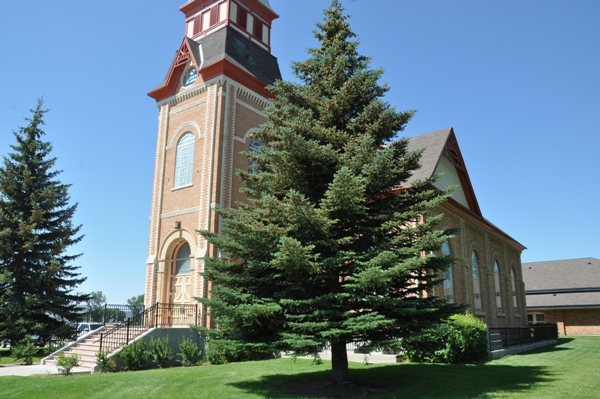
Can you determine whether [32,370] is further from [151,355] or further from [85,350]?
[151,355]

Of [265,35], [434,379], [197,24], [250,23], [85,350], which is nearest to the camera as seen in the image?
[434,379]

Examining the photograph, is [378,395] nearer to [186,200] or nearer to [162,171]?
[186,200]

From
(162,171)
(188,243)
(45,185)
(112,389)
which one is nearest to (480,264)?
(188,243)

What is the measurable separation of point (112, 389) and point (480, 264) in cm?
2047

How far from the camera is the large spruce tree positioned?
968 centimetres

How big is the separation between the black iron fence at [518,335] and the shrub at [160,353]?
492 inches

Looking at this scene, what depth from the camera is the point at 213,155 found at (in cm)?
2081

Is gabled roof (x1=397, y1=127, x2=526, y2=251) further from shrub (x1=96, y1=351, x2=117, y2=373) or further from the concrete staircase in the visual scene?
the concrete staircase

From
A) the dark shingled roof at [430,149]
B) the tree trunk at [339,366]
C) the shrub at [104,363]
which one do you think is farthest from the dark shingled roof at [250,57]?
the tree trunk at [339,366]

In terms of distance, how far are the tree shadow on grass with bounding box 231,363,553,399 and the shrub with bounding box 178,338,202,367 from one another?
200 inches

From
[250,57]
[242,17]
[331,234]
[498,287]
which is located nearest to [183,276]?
[250,57]

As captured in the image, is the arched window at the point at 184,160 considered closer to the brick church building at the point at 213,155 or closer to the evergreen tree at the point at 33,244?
the brick church building at the point at 213,155

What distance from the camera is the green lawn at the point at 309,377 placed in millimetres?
10188

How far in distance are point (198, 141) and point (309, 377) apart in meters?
12.8
